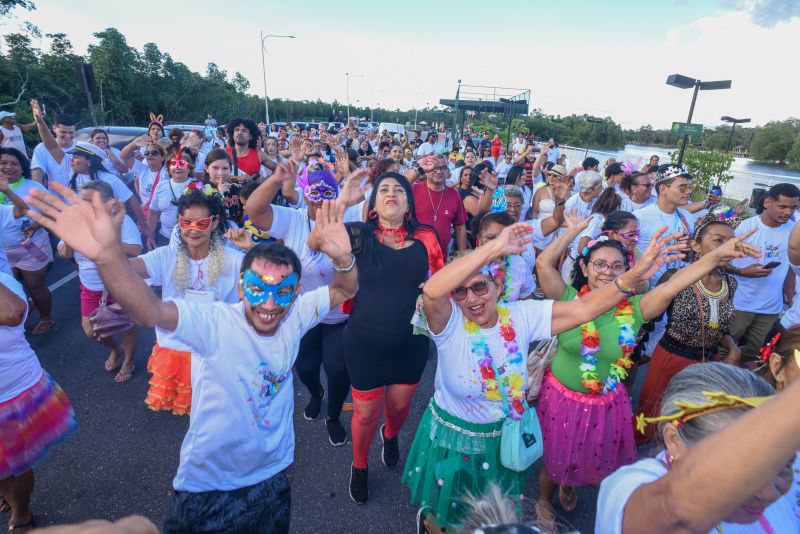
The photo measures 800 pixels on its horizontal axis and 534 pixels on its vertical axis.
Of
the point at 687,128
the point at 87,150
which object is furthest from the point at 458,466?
the point at 687,128

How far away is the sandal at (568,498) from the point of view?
9.57ft

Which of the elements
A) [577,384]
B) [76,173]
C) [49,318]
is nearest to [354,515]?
[577,384]

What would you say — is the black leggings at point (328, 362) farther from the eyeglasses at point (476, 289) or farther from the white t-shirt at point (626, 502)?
the white t-shirt at point (626, 502)

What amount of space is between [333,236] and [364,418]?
51.0 inches

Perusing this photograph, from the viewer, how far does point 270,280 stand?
194 centimetres

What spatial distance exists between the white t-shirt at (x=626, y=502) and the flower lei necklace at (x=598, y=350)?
1.26 metres

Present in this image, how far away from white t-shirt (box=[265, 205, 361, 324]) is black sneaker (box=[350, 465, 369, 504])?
1.07m

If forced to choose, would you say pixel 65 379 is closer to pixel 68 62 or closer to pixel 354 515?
pixel 354 515

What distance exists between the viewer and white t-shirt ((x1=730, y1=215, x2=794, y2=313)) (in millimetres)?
4211

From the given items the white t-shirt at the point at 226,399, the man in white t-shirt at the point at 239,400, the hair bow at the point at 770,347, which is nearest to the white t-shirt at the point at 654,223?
the hair bow at the point at 770,347

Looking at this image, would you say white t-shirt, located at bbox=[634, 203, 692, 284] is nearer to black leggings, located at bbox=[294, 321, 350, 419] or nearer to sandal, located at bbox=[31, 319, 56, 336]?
black leggings, located at bbox=[294, 321, 350, 419]

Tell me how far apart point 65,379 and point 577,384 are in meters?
4.57

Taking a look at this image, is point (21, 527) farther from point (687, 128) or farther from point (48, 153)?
point (687, 128)

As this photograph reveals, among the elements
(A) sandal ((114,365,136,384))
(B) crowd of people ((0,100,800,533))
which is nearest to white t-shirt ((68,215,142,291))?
(B) crowd of people ((0,100,800,533))
